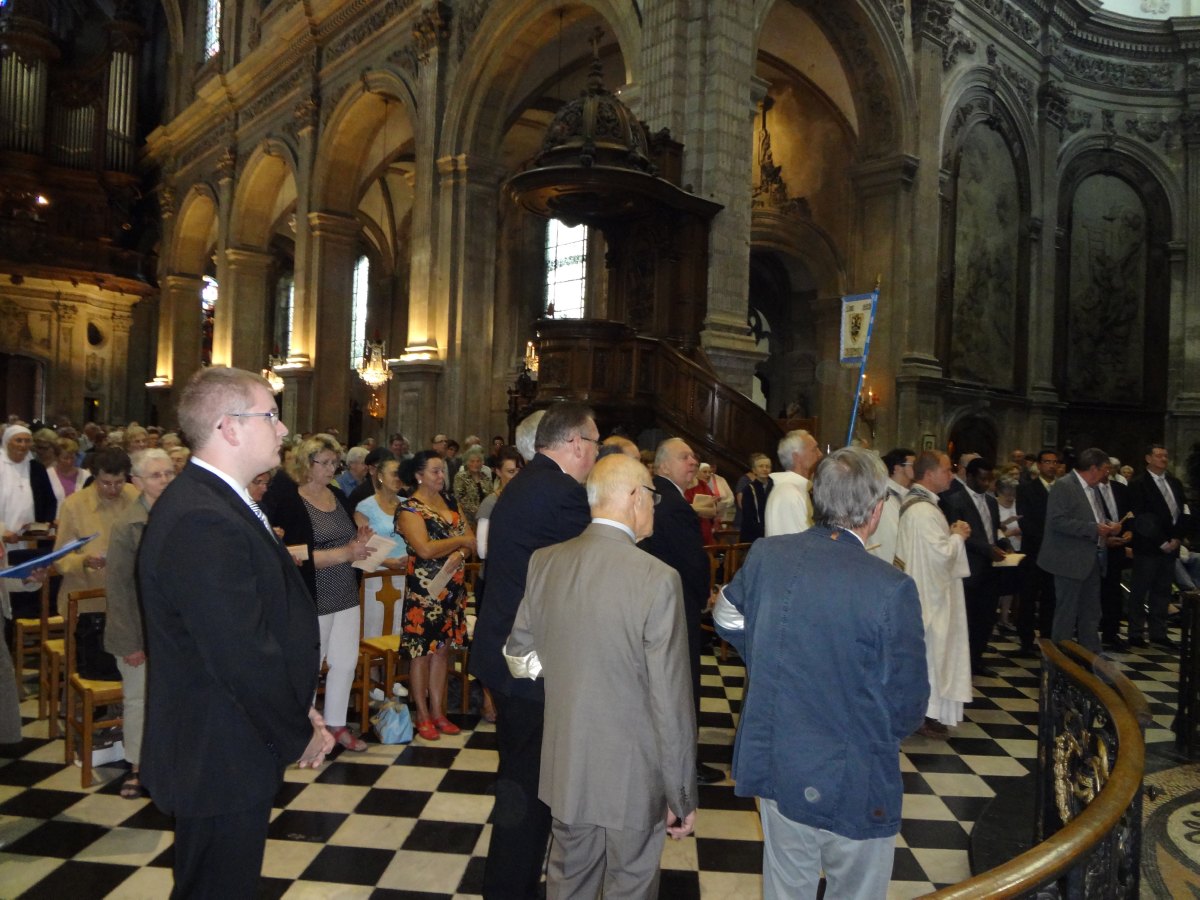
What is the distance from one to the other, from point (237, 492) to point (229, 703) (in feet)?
Result: 1.55

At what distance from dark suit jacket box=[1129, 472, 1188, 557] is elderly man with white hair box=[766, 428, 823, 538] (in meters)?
4.85

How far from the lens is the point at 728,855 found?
3.53 metres

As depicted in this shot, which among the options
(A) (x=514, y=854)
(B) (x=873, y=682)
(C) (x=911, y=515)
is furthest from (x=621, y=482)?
(C) (x=911, y=515)

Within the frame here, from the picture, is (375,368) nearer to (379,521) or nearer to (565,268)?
(565,268)

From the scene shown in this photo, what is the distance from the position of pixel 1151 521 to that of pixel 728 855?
6139mm

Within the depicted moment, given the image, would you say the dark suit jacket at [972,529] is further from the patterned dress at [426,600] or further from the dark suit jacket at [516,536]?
the dark suit jacket at [516,536]

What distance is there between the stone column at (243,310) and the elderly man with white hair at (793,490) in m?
20.0

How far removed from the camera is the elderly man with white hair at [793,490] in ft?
14.8

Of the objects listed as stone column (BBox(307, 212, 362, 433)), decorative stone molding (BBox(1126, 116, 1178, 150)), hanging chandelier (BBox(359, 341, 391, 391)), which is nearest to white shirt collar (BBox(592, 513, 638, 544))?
stone column (BBox(307, 212, 362, 433))

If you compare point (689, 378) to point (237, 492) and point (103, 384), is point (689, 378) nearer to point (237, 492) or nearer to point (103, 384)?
point (237, 492)

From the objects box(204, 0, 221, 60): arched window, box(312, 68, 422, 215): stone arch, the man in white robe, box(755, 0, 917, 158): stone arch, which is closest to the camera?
the man in white robe

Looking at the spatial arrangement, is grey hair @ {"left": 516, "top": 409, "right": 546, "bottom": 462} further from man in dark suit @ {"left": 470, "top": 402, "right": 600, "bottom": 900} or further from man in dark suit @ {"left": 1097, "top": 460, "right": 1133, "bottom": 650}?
man in dark suit @ {"left": 1097, "top": 460, "right": 1133, "bottom": 650}

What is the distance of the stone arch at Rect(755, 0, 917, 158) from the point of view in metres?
13.8

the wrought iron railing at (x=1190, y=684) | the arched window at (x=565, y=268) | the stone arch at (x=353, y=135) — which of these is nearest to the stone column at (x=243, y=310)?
the stone arch at (x=353, y=135)
